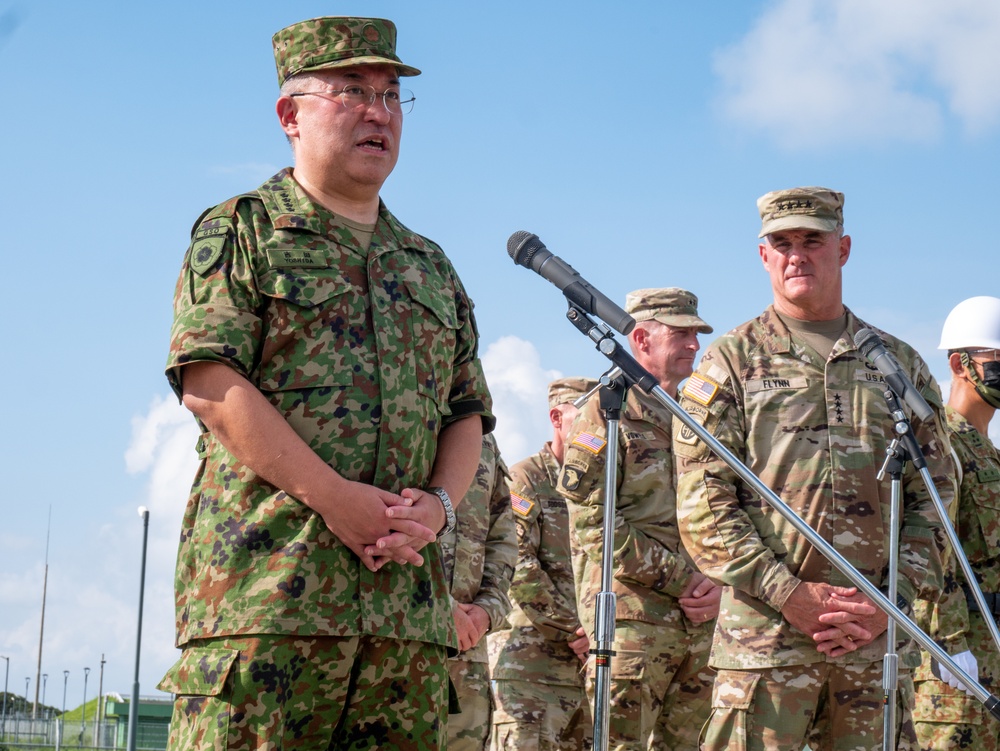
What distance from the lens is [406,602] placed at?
3.21 m

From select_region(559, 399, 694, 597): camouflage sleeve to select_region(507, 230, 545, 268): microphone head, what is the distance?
2396mm

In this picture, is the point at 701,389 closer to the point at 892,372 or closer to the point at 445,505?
the point at 892,372

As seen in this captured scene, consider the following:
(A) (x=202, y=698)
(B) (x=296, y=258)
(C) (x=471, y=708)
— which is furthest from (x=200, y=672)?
(C) (x=471, y=708)

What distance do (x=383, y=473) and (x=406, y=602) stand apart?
1.07 ft

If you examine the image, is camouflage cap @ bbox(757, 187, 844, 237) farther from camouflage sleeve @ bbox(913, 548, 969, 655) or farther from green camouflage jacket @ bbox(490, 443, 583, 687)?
green camouflage jacket @ bbox(490, 443, 583, 687)

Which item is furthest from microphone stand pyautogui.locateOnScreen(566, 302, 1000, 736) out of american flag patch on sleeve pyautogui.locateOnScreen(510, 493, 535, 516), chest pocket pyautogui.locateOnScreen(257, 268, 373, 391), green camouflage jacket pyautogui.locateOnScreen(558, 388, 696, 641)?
american flag patch on sleeve pyautogui.locateOnScreen(510, 493, 535, 516)

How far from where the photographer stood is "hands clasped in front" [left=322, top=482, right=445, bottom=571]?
310 cm

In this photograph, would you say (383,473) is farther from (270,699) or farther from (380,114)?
(380,114)

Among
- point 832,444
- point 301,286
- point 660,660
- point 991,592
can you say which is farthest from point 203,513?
point 991,592

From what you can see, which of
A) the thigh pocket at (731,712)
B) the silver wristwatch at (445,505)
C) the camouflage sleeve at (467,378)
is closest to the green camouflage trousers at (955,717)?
the thigh pocket at (731,712)

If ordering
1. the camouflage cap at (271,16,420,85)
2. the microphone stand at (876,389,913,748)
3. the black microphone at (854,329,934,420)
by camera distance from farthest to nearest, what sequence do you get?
the black microphone at (854,329,934,420) → the microphone stand at (876,389,913,748) → the camouflage cap at (271,16,420,85)

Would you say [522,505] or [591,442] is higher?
[591,442]

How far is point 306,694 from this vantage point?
3064mm

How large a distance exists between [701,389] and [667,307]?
2.53 metres
